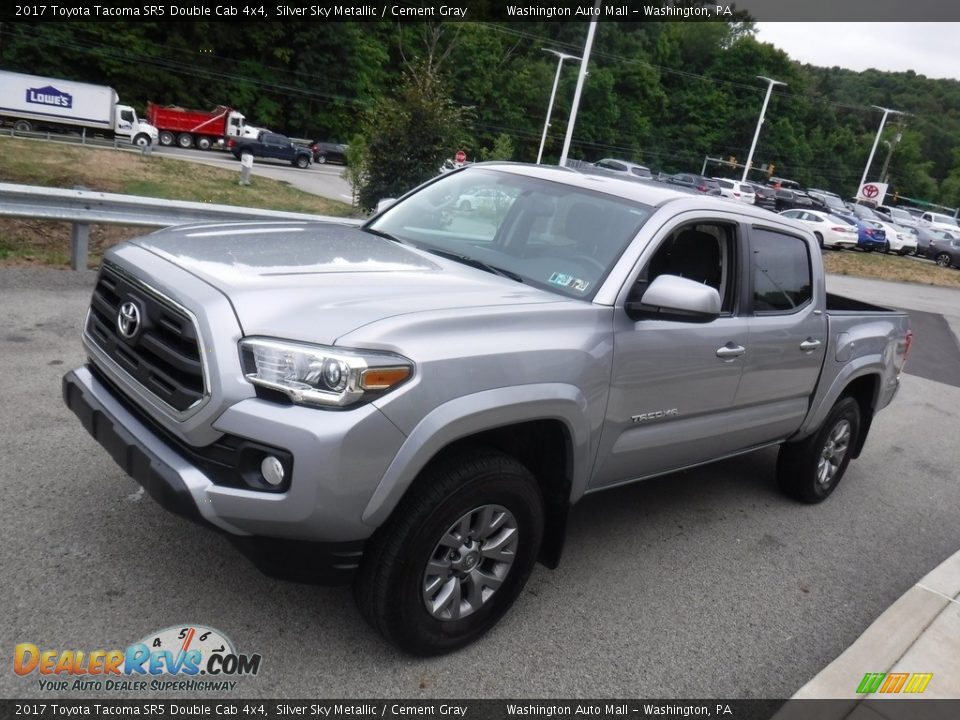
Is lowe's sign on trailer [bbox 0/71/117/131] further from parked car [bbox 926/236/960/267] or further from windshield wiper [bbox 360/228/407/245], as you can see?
windshield wiper [bbox 360/228/407/245]

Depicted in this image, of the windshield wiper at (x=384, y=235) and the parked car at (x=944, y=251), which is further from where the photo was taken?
the parked car at (x=944, y=251)

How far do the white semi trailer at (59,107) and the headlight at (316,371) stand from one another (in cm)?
3973

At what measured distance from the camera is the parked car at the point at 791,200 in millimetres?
Answer: 45831

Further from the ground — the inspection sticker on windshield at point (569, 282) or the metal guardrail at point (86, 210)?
the inspection sticker on windshield at point (569, 282)

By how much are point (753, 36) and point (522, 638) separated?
104079 mm

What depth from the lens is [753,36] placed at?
94.9 meters

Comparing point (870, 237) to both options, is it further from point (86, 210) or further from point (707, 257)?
point (707, 257)

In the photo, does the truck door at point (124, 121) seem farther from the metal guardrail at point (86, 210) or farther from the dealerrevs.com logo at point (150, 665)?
the dealerrevs.com logo at point (150, 665)

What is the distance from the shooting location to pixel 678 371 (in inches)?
148

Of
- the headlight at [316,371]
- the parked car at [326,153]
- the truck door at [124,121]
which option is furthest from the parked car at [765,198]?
the headlight at [316,371]

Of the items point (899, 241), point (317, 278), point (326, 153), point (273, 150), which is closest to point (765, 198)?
point (899, 241)

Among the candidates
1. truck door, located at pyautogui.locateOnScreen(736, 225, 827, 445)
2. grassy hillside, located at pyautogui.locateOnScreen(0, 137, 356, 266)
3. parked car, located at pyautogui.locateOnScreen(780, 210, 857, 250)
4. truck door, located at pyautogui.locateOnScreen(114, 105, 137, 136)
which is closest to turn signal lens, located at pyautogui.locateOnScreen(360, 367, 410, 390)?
truck door, located at pyautogui.locateOnScreen(736, 225, 827, 445)

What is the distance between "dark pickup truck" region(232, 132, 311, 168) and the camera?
43.1m

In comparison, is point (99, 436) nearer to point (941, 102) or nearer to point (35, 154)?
point (35, 154)
